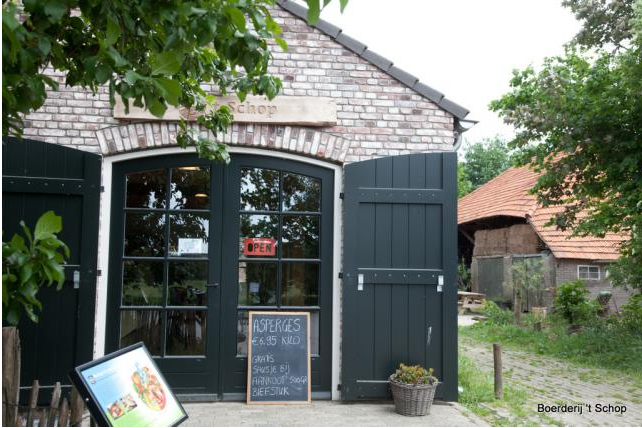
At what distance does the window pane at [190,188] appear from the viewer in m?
5.36

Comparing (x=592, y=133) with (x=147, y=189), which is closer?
(x=147, y=189)

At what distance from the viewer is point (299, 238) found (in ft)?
18.0

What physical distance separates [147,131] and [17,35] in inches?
134

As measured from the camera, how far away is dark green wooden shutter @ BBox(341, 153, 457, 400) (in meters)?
5.23

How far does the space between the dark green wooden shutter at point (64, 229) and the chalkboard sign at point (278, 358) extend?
1.45 meters

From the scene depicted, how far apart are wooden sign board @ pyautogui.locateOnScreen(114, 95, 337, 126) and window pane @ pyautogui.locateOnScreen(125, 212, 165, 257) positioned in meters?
0.94

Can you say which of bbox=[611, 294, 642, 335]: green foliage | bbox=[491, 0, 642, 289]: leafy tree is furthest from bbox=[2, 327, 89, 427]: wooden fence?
bbox=[611, 294, 642, 335]: green foliage

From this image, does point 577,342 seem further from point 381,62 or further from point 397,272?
point 381,62

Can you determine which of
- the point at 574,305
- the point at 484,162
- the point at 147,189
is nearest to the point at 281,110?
the point at 147,189

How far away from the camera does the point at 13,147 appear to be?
16.4ft

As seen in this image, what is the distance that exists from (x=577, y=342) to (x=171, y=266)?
23.8ft

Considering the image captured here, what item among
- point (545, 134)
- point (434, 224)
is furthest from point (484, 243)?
point (434, 224)

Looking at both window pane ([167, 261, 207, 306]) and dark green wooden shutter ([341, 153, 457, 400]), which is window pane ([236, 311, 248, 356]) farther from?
dark green wooden shutter ([341, 153, 457, 400])

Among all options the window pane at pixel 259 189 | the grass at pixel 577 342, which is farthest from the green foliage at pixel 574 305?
the window pane at pixel 259 189
